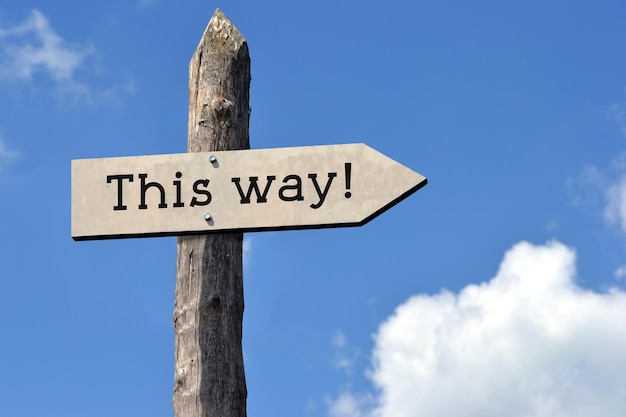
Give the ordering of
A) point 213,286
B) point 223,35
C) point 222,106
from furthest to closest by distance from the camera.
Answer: point 223,35 → point 222,106 → point 213,286

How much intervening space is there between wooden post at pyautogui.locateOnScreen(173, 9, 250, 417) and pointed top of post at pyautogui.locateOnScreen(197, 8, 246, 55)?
27mm

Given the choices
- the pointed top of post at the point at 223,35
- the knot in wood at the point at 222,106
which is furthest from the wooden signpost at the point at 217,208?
the pointed top of post at the point at 223,35

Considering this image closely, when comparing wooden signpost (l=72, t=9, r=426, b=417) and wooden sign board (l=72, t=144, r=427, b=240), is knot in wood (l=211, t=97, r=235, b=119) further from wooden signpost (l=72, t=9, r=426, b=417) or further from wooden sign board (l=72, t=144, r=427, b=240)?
wooden sign board (l=72, t=144, r=427, b=240)

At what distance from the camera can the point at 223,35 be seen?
572cm

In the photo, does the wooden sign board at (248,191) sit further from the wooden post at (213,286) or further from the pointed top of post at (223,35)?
the pointed top of post at (223,35)

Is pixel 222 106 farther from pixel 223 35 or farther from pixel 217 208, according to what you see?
pixel 217 208

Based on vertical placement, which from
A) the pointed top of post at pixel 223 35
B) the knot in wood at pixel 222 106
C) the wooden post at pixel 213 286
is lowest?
the wooden post at pixel 213 286

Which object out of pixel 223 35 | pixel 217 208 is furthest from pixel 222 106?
pixel 217 208

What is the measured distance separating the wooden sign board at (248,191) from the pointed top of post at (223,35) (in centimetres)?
73

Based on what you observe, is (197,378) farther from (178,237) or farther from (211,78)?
(211,78)

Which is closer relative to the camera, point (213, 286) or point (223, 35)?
point (213, 286)

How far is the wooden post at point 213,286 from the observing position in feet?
16.5

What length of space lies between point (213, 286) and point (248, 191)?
0.51 m

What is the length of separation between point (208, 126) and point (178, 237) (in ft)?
2.00
